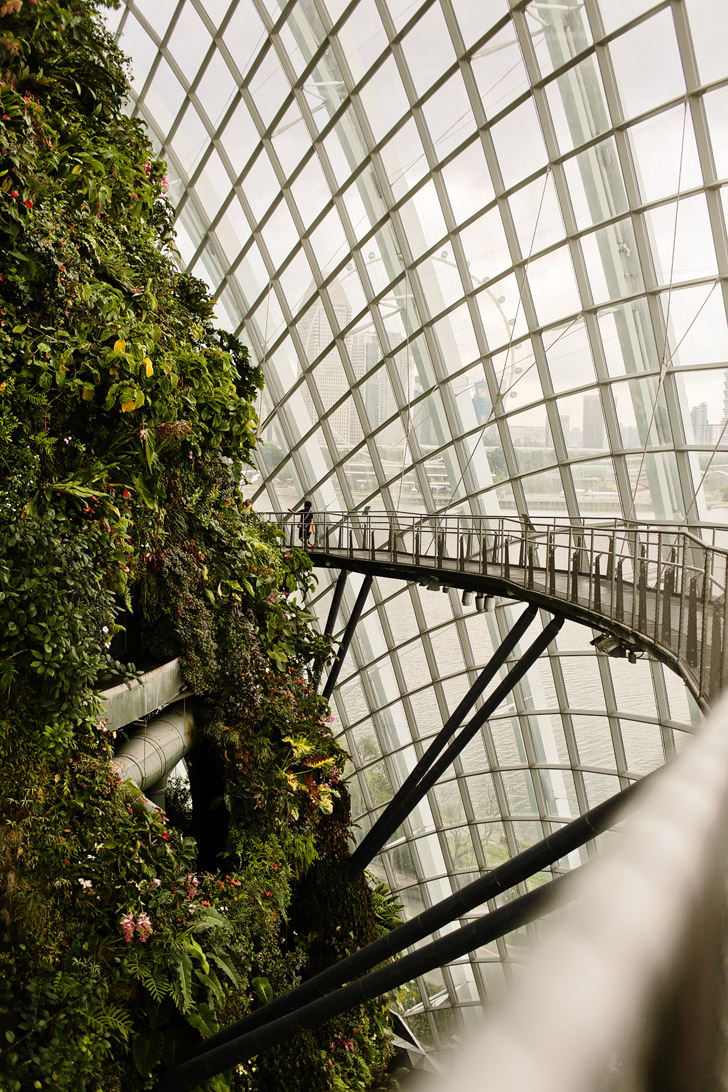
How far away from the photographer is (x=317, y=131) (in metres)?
25.5

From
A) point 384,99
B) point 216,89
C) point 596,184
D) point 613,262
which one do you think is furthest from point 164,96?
point 613,262

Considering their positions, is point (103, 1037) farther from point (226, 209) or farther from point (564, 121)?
point (226, 209)

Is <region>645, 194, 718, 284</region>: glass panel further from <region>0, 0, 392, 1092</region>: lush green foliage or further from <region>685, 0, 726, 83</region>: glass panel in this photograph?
<region>0, 0, 392, 1092</region>: lush green foliage

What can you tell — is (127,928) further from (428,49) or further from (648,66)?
(428,49)

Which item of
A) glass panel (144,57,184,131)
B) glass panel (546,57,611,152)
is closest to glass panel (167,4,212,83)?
glass panel (144,57,184,131)

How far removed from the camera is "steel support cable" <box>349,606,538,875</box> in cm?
1706

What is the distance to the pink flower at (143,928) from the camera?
31.0ft

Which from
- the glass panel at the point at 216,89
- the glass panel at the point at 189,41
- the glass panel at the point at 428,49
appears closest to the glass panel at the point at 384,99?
the glass panel at the point at 428,49

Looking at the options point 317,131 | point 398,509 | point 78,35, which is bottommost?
point 398,509

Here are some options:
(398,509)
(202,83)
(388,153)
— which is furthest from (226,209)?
(398,509)

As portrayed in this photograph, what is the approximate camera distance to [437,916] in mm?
7348

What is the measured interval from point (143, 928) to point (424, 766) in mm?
11312

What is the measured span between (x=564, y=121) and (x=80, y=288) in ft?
47.4

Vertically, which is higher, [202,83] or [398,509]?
[202,83]
